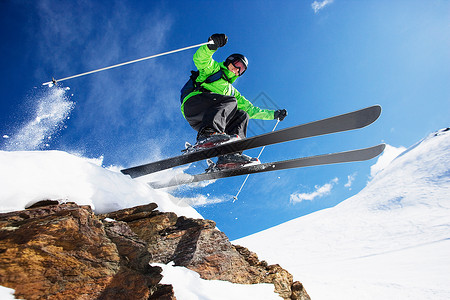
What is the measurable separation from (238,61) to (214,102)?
34.9 inches

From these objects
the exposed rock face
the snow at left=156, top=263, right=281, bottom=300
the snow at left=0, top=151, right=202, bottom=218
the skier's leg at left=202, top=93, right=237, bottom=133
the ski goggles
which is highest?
the ski goggles

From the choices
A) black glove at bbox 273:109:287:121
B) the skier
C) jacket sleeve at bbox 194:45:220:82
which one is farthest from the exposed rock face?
black glove at bbox 273:109:287:121

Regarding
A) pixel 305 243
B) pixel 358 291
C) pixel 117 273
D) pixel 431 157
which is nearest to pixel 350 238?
pixel 305 243

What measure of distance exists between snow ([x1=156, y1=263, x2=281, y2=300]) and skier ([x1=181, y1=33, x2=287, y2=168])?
1.90 m

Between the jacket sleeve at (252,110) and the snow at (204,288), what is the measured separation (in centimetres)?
357

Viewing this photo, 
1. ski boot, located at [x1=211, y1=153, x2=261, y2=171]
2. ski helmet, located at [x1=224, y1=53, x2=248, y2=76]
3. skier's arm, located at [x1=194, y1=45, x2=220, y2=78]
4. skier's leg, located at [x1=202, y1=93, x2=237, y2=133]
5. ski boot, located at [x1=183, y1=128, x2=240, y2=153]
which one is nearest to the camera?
skier's arm, located at [x1=194, y1=45, x2=220, y2=78]

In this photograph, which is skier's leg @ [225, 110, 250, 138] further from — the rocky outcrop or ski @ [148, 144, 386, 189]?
the rocky outcrop

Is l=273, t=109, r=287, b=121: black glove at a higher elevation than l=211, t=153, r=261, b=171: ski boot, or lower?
higher

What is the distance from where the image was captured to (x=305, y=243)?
39.6ft

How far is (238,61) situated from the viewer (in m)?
4.02

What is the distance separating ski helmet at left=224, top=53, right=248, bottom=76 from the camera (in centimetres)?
402

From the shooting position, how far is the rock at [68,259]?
1391mm

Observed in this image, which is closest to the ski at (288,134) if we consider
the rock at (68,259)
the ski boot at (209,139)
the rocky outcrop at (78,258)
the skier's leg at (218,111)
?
the ski boot at (209,139)

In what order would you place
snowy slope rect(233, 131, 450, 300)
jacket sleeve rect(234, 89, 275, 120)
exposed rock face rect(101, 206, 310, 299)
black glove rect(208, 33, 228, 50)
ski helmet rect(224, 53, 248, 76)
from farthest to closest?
jacket sleeve rect(234, 89, 275, 120) → snowy slope rect(233, 131, 450, 300) → ski helmet rect(224, 53, 248, 76) → black glove rect(208, 33, 228, 50) → exposed rock face rect(101, 206, 310, 299)
